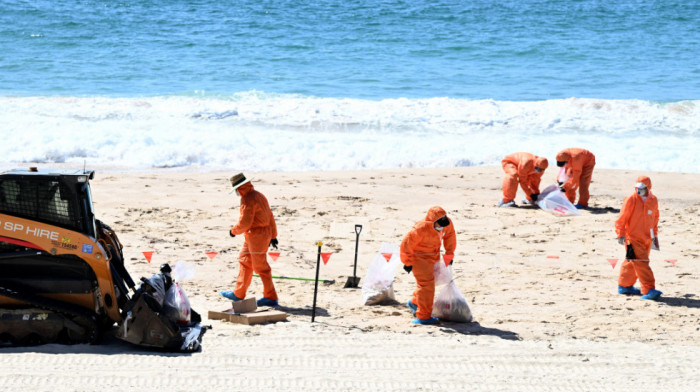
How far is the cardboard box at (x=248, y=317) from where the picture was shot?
25.0 feet

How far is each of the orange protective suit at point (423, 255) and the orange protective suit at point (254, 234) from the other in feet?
4.88

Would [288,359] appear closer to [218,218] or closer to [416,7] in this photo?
[218,218]

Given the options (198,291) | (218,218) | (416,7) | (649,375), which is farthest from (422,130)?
(416,7)

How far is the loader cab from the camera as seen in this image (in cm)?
651

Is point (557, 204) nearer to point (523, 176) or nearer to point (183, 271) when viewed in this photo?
point (523, 176)

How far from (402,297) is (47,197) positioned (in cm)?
409

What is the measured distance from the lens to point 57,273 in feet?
21.8

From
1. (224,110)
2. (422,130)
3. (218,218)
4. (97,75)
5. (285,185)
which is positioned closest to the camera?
(218,218)

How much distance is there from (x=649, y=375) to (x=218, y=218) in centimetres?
707

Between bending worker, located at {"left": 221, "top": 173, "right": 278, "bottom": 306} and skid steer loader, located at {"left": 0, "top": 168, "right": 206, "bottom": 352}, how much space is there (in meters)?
1.67

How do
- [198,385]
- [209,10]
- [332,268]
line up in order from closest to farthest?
[198,385]
[332,268]
[209,10]

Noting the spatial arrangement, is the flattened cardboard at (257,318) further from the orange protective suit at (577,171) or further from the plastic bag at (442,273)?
the orange protective suit at (577,171)

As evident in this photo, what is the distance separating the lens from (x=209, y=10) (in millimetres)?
34094

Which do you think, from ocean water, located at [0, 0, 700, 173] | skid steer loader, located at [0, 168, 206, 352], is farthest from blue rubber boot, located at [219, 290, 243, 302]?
ocean water, located at [0, 0, 700, 173]
